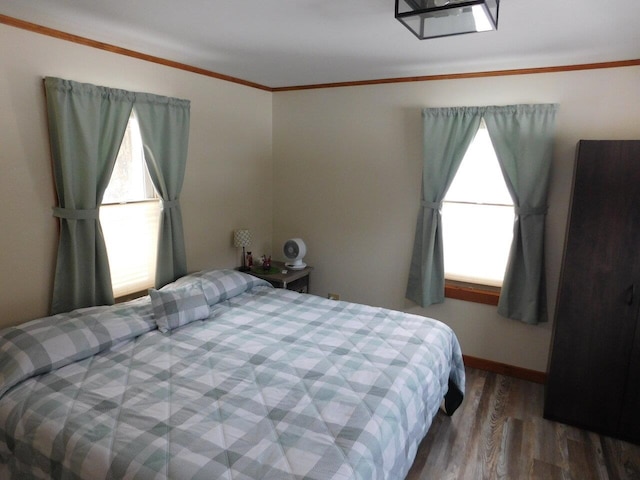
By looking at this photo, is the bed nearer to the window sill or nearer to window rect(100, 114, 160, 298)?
window rect(100, 114, 160, 298)

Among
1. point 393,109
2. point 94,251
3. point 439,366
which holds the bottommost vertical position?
point 439,366

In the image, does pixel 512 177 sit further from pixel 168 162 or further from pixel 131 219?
pixel 131 219

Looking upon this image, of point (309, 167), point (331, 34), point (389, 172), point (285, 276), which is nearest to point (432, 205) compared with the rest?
point (389, 172)

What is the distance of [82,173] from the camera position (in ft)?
8.21

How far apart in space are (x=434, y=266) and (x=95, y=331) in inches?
98.7

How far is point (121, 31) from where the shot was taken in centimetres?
238

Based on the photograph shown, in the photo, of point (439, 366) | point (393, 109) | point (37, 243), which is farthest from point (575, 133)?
point (37, 243)

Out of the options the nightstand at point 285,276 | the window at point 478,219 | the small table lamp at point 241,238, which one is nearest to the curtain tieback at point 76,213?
the small table lamp at point 241,238

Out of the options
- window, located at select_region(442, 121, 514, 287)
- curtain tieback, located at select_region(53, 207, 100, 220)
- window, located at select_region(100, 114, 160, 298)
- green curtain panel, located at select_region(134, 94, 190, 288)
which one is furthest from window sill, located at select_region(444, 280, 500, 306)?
curtain tieback, located at select_region(53, 207, 100, 220)

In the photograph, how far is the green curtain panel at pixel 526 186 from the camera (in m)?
2.94

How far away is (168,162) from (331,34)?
149 centimetres

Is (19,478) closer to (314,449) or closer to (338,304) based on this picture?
(314,449)

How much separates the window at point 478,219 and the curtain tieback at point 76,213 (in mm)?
2582

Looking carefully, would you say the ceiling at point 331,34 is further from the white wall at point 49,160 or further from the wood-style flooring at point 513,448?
the wood-style flooring at point 513,448
